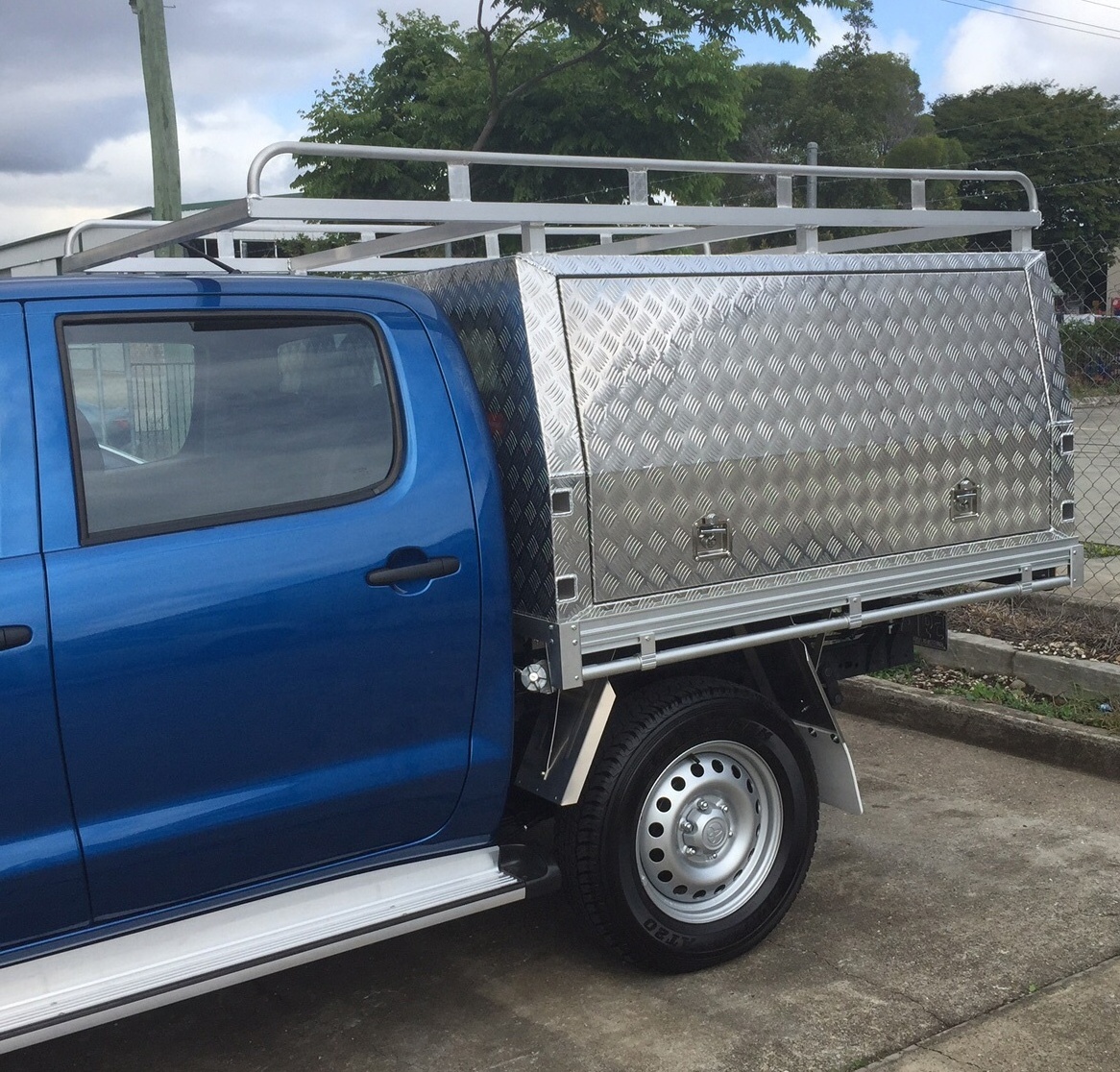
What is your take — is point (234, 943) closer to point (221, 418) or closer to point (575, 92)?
point (221, 418)

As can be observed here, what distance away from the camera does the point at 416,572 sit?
10.9 ft

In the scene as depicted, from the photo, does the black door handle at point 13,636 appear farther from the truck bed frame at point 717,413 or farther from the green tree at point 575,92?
the green tree at point 575,92

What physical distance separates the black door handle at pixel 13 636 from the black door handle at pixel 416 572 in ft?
2.58

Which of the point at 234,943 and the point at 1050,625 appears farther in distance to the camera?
the point at 1050,625

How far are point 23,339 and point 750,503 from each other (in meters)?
1.94

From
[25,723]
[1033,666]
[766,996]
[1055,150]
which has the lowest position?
[766,996]

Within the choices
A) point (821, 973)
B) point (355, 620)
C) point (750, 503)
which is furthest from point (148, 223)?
point (821, 973)

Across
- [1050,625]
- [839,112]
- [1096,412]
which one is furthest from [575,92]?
[839,112]

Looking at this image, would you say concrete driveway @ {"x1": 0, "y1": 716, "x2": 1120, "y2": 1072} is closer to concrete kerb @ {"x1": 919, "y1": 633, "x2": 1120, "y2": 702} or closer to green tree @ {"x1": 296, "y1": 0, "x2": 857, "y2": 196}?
concrete kerb @ {"x1": 919, "y1": 633, "x2": 1120, "y2": 702}

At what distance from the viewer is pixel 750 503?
376cm

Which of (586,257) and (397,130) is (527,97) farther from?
(586,257)

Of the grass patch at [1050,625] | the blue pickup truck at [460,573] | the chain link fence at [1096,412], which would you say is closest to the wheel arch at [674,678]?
the blue pickup truck at [460,573]

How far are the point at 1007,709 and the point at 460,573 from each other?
3406 mm

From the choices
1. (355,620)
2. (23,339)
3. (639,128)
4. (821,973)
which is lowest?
(821,973)
